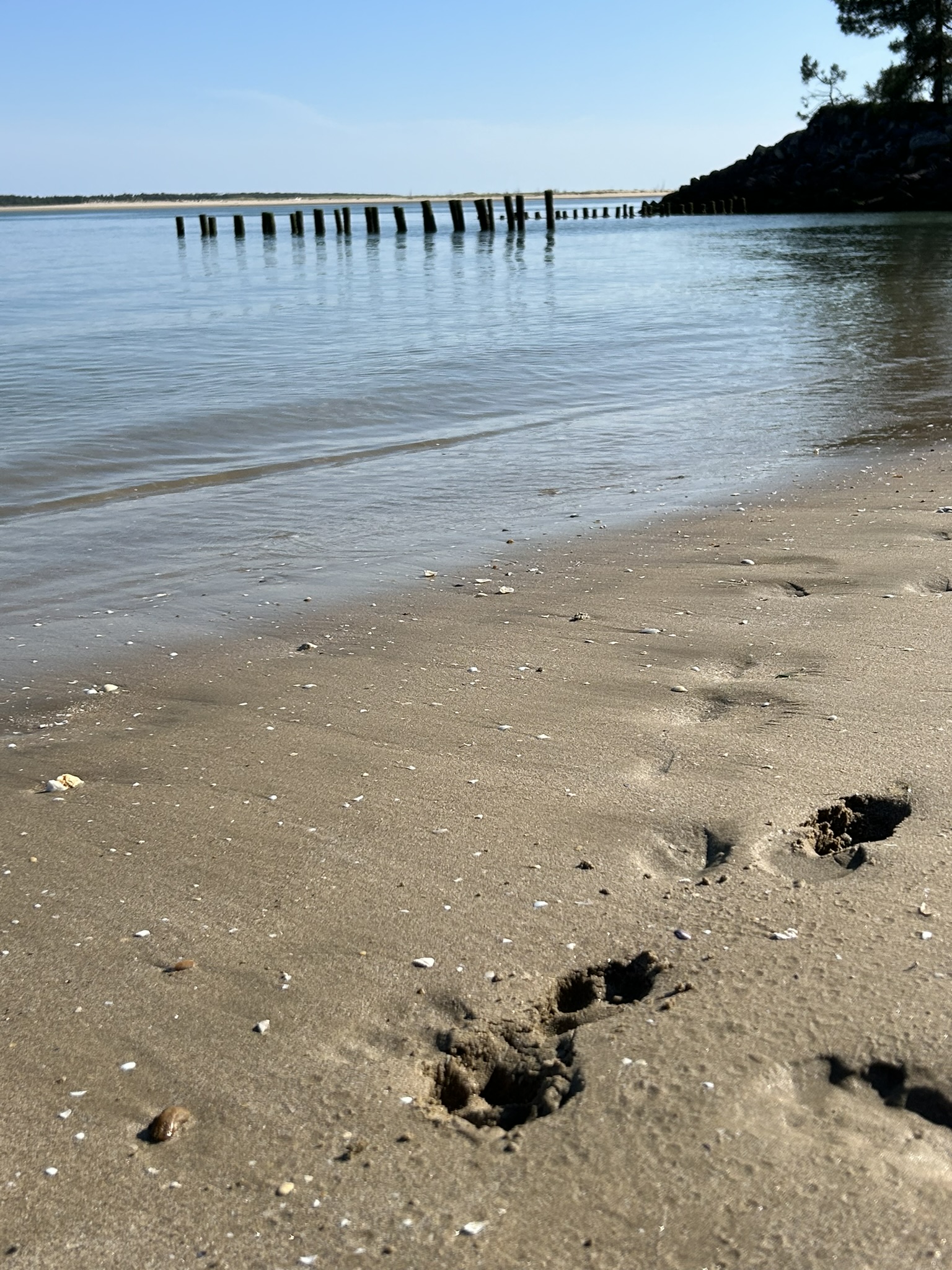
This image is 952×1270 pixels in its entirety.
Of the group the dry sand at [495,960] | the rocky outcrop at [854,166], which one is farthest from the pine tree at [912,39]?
the dry sand at [495,960]

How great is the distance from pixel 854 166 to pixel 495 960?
67983 millimetres

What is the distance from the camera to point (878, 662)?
413 centimetres

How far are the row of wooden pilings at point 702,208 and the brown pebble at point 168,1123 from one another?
3004 inches

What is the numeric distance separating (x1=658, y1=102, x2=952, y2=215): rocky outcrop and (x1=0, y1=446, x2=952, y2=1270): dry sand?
59224mm

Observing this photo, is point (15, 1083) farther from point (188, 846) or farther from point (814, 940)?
point (814, 940)

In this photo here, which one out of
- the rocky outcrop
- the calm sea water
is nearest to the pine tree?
the rocky outcrop

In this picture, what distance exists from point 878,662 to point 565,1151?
2.61 meters

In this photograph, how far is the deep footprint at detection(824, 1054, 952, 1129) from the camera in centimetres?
205

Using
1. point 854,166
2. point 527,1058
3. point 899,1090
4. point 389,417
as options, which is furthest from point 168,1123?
point 854,166

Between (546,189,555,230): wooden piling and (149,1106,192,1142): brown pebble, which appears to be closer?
(149,1106,192,1142): brown pebble

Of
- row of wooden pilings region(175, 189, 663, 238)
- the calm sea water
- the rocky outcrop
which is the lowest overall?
the calm sea water

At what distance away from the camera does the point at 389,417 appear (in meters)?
11.6

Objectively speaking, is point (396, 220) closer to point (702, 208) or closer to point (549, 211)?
point (549, 211)

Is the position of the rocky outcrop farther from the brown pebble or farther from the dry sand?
the brown pebble
